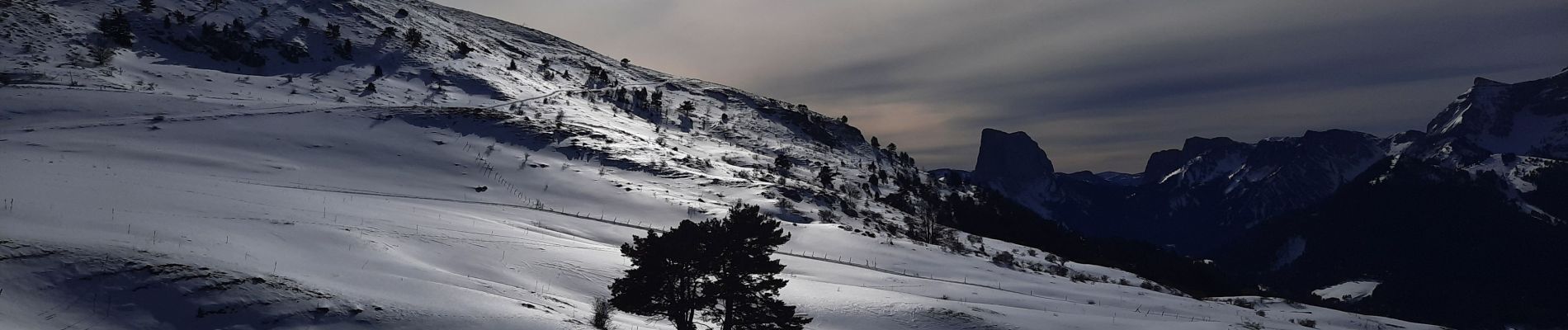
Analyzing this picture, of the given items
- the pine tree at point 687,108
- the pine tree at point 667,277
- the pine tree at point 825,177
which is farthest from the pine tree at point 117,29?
the pine tree at point 667,277

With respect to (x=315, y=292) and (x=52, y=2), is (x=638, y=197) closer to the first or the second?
(x=315, y=292)

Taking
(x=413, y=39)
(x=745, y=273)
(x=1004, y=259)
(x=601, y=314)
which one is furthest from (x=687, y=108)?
(x=745, y=273)

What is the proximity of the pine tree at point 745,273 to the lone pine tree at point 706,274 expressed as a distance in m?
0.02

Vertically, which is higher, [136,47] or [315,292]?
[136,47]

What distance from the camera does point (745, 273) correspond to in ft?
64.7

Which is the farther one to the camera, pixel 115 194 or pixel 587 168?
pixel 587 168

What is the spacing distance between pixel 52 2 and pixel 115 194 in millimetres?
71593

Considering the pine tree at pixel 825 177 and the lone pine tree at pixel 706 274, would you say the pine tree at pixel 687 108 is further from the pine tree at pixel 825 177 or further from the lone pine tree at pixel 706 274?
the lone pine tree at pixel 706 274

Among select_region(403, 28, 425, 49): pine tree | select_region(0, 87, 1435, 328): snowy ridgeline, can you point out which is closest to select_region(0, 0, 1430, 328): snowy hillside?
select_region(0, 87, 1435, 328): snowy ridgeline

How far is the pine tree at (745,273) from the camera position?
64.3 ft

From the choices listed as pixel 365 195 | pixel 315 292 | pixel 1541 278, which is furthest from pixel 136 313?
pixel 1541 278

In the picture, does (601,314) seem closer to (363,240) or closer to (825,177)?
(363,240)

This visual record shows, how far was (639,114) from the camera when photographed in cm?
10438

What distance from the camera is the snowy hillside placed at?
1698 cm
